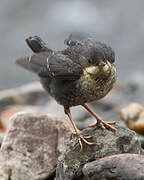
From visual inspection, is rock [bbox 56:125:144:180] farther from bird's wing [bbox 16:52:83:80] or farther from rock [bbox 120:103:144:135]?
rock [bbox 120:103:144:135]

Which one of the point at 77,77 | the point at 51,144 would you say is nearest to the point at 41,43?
the point at 77,77

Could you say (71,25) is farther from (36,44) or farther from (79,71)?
(79,71)

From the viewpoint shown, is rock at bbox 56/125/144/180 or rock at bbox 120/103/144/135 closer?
rock at bbox 56/125/144/180

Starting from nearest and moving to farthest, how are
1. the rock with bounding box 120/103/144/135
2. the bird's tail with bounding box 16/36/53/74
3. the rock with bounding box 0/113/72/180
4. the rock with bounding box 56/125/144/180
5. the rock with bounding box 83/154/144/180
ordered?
the rock with bounding box 83/154/144/180 → the rock with bounding box 56/125/144/180 → the bird's tail with bounding box 16/36/53/74 → the rock with bounding box 0/113/72/180 → the rock with bounding box 120/103/144/135

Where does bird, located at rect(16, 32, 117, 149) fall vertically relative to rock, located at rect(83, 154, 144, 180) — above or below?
above

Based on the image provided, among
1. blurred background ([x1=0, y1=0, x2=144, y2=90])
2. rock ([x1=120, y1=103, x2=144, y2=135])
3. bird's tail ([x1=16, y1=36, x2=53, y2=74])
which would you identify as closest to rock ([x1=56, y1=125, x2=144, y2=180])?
bird's tail ([x1=16, y1=36, x2=53, y2=74])

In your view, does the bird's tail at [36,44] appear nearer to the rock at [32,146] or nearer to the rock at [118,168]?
the rock at [32,146]
